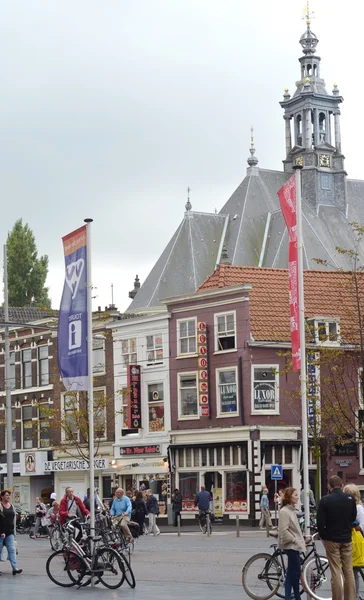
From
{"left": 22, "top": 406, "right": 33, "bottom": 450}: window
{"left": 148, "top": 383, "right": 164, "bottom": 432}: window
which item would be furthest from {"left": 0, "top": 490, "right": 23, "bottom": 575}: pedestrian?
{"left": 22, "top": 406, "right": 33, "bottom": 450}: window

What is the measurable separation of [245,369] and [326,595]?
3655 cm

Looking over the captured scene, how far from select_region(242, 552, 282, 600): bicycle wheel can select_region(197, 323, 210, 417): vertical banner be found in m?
37.4

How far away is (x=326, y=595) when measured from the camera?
19016 millimetres

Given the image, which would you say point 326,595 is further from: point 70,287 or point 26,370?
point 26,370

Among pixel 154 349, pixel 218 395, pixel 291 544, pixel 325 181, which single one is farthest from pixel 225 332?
pixel 291 544

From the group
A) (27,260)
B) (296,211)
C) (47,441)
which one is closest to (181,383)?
(47,441)

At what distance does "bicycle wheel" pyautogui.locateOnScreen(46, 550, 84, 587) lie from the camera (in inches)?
882

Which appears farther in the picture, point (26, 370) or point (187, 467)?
point (26, 370)

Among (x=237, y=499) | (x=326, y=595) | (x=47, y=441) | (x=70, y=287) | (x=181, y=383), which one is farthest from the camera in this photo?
(x=47, y=441)

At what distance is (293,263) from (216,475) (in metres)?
34.7

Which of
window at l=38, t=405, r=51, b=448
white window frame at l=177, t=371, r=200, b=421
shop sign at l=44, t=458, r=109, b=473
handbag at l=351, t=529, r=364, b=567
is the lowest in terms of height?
shop sign at l=44, t=458, r=109, b=473

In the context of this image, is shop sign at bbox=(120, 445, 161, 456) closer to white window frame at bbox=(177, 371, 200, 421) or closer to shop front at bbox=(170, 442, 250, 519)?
shop front at bbox=(170, 442, 250, 519)

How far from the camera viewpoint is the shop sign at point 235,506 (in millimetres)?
54469

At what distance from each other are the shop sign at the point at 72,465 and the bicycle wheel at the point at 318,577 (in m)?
42.7
